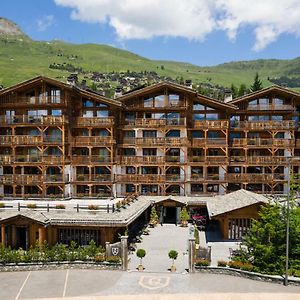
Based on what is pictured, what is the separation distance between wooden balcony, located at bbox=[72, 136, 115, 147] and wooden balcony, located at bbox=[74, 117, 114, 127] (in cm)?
162

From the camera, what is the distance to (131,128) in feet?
178

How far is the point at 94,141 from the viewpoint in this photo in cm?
5356

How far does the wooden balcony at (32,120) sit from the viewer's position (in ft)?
170

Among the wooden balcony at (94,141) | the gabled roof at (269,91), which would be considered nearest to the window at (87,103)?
the wooden balcony at (94,141)

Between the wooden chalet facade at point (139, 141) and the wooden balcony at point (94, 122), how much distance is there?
125 millimetres

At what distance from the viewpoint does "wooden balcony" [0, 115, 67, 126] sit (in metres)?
51.9

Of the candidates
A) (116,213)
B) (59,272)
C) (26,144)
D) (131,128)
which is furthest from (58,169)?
(59,272)

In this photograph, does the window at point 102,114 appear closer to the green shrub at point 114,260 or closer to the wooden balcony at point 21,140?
the wooden balcony at point 21,140

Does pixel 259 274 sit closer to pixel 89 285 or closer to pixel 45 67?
pixel 89 285

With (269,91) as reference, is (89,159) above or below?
below

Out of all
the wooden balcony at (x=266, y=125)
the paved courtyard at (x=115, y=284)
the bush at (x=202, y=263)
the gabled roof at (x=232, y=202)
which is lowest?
the paved courtyard at (x=115, y=284)

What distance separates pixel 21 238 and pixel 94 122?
20238 millimetres

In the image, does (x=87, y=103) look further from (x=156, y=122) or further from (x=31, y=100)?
(x=156, y=122)

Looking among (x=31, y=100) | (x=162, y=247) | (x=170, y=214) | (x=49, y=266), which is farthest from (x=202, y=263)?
(x=31, y=100)
